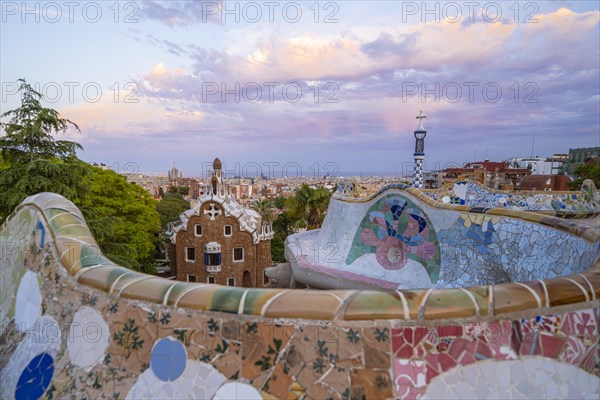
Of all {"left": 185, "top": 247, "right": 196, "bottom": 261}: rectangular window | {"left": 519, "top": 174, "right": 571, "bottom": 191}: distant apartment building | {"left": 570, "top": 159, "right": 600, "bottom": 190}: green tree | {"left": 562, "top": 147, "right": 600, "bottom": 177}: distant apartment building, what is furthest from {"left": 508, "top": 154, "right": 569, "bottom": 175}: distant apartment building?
{"left": 185, "top": 247, "right": 196, "bottom": 261}: rectangular window

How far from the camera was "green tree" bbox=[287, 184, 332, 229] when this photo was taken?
1917cm

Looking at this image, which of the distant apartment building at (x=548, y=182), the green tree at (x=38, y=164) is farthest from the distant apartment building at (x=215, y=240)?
the distant apartment building at (x=548, y=182)

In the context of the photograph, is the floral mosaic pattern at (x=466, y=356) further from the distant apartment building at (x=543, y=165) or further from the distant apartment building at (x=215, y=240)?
the distant apartment building at (x=543, y=165)

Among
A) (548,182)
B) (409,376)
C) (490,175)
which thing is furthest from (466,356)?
(490,175)

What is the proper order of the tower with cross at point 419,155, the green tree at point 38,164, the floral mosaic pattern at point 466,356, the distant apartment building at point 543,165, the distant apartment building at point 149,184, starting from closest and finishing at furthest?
1. the floral mosaic pattern at point 466,356
2. the green tree at point 38,164
3. the tower with cross at point 419,155
4. the distant apartment building at point 149,184
5. the distant apartment building at point 543,165

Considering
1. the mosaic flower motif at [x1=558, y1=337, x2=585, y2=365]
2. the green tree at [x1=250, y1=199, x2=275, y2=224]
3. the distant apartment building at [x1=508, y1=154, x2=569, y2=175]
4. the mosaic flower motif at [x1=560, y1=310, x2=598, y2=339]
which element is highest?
the distant apartment building at [x1=508, y1=154, x2=569, y2=175]

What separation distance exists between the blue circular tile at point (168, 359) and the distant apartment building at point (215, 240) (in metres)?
14.2

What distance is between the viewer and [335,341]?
2059mm

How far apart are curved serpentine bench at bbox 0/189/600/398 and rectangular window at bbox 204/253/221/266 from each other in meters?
14.2

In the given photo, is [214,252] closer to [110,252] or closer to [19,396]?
[110,252]

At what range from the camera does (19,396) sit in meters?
2.62

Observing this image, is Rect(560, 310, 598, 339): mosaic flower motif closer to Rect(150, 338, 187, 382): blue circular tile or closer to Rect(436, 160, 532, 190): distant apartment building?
Rect(150, 338, 187, 382): blue circular tile

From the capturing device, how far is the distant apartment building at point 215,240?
16.3 m

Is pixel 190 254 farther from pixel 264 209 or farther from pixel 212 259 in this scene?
pixel 264 209
